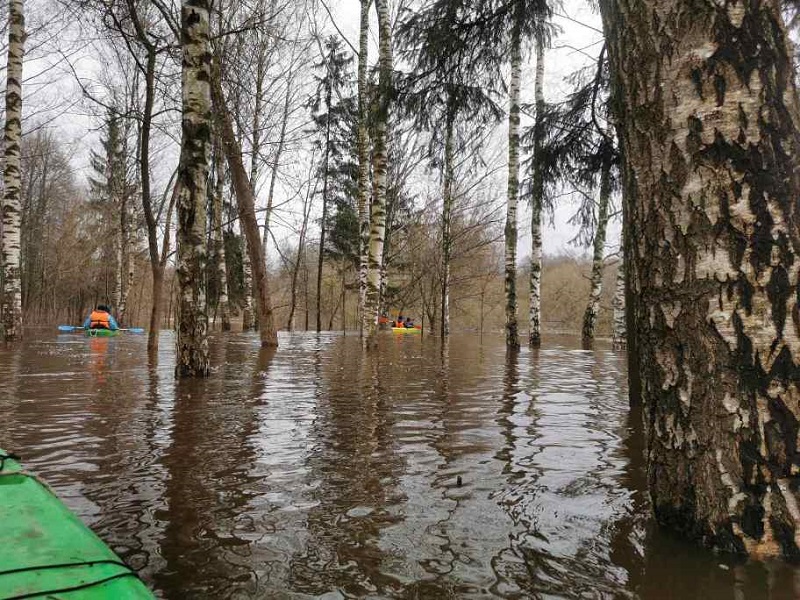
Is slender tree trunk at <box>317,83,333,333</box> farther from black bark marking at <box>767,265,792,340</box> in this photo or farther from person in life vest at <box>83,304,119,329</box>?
black bark marking at <box>767,265,792,340</box>

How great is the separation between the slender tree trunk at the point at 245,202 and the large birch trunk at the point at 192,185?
Answer: 3.49 m

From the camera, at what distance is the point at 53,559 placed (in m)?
1.38

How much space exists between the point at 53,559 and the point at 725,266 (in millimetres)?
2360

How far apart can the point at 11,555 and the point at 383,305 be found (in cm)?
2587

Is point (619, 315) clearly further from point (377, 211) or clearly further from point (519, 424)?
point (519, 424)

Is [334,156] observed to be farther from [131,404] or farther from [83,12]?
[131,404]

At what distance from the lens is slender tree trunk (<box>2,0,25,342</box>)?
12.3 meters

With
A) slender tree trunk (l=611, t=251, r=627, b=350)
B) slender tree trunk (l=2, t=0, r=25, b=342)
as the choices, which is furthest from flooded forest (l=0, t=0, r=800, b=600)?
slender tree trunk (l=611, t=251, r=627, b=350)

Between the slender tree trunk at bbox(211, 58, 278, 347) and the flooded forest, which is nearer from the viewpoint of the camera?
the flooded forest

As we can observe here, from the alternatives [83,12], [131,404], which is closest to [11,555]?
[131,404]

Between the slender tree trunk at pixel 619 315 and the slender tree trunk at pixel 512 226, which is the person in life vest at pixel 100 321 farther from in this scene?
the slender tree trunk at pixel 619 315

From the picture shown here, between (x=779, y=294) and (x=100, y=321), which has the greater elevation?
(x=779, y=294)

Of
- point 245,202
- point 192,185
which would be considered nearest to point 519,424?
point 192,185

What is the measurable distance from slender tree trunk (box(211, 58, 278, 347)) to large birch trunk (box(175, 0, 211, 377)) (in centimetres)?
349
